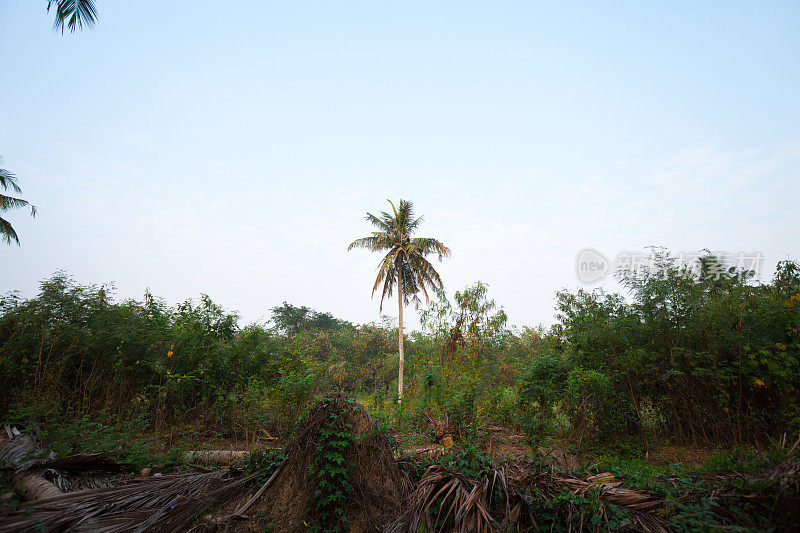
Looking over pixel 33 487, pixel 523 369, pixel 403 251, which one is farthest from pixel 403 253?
pixel 33 487

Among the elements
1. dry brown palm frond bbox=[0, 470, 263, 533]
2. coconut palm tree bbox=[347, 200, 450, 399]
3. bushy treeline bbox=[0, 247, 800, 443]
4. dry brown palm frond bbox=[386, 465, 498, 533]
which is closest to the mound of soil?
dry brown palm frond bbox=[0, 470, 263, 533]

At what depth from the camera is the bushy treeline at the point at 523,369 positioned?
5891 mm

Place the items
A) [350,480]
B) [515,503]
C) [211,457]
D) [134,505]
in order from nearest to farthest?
[515,503]
[134,505]
[350,480]
[211,457]

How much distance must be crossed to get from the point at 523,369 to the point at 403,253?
1184 centimetres

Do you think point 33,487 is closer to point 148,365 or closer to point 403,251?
point 148,365

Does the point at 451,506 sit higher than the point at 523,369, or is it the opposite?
the point at 523,369

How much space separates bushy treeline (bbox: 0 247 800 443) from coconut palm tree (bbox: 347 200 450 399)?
9635 mm

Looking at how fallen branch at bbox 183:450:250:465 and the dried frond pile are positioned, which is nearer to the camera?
the dried frond pile

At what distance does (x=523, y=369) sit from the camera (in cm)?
778

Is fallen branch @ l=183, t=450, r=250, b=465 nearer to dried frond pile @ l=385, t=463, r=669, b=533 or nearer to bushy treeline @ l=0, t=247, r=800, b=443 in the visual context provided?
bushy treeline @ l=0, t=247, r=800, b=443

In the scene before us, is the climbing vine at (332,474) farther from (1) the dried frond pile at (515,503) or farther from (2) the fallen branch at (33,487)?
(2) the fallen branch at (33,487)

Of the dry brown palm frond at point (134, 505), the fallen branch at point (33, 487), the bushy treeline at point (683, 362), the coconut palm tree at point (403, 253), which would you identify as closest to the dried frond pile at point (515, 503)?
the dry brown palm frond at point (134, 505)

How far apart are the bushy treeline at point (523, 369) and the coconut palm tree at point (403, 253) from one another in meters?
9.64

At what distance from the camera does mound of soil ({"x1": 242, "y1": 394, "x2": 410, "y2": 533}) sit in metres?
3.29
